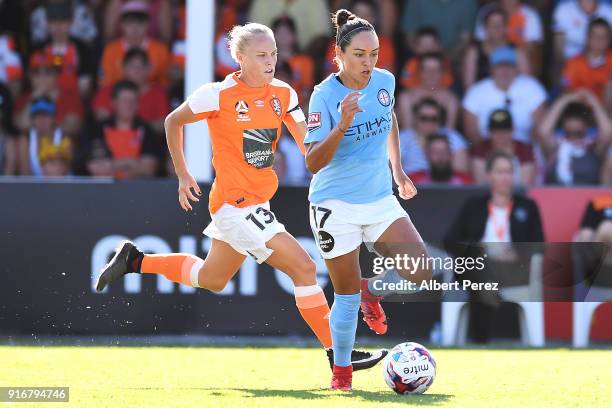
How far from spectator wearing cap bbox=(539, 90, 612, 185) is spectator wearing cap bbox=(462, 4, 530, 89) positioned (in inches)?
25.4

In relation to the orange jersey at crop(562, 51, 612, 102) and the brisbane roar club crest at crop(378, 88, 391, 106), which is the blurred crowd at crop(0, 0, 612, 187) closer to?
the orange jersey at crop(562, 51, 612, 102)

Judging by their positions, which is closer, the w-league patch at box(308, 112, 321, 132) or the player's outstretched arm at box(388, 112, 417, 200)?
the w-league patch at box(308, 112, 321, 132)

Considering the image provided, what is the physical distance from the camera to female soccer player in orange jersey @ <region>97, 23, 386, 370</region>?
774 cm

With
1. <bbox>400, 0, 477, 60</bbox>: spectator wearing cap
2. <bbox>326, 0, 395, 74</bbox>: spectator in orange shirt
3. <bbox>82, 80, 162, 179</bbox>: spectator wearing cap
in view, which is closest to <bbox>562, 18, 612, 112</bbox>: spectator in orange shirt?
<bbox>400, 0, 477, 60</bbox>: spectator wearing cap

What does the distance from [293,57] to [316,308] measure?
5689mm

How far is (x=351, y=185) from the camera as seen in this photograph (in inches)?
283

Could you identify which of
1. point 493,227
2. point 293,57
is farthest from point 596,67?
point 493,227

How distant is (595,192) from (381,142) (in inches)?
161

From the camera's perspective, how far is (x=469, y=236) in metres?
10.7

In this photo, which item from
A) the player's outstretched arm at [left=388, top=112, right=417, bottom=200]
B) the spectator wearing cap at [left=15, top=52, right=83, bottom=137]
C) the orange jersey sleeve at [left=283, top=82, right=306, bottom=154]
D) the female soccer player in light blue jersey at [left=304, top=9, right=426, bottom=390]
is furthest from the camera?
the spectator wearing cap at [left=15, top=52, right=83, bottom=137]

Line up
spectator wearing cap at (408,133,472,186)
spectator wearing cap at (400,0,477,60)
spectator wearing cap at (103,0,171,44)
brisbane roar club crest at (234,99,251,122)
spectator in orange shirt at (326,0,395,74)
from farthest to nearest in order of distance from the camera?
spectator wearing cap at (103,0,171,44) → spectator wearing cap at (400,0,477,60) → spectator in orange shirt at (326,0,395,74) → spectator wearing cap at (408,133,472,186) → brisbane roar club crest at (234,99,251,122)

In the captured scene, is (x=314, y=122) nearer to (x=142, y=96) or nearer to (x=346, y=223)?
(x=346, y=223)

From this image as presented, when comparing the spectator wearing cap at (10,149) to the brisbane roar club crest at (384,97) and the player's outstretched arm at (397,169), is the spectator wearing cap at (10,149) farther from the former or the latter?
the brisbane roar club crest at (384,97)

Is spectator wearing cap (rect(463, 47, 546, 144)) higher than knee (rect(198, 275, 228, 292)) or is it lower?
higher
